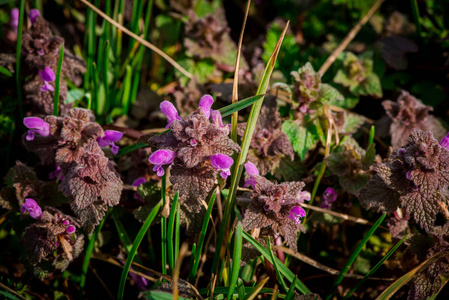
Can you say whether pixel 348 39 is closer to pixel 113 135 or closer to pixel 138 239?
pixel 113 135

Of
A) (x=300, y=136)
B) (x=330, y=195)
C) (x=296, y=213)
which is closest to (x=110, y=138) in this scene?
(x=296, y=213)

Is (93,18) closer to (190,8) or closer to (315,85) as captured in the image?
(190,8)

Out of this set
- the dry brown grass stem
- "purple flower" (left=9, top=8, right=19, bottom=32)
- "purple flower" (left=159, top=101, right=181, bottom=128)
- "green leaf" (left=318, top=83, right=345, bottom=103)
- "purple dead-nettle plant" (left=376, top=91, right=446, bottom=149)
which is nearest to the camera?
"purple flower" (left=159, top=101, right=181, bottom=128)

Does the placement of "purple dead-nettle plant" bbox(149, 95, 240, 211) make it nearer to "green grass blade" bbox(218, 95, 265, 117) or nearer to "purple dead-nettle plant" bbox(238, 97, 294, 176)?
"green grass blade" bbox(218, 95, 265, 117)

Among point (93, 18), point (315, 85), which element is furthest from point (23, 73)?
point (315, 85)

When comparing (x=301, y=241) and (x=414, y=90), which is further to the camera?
(x=414, y=90)

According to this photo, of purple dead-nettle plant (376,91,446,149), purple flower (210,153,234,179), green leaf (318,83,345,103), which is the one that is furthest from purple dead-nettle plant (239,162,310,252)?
purple dead-nettle plant (376,91,446,149)

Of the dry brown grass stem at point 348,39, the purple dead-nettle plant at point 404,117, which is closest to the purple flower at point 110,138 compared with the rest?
the dry brown grass stem at point 348,39

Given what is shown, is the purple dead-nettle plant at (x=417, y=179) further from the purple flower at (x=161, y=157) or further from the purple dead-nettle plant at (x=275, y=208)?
the purple flower at (x=161, y=157)
